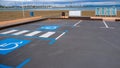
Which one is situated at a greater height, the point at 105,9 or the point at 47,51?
the point at 105,9

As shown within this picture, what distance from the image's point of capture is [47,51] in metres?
6.92

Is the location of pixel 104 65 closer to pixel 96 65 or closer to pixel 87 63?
pixel 96 65

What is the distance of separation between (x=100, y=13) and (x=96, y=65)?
23.2 metres

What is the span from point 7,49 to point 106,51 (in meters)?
A: 5.11

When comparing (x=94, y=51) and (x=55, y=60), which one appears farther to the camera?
(x=94, y=51)

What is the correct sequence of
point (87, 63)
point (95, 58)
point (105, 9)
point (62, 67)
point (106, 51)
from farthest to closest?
point (105, 9) → point (106, 51) → point (95, 58) → point (87, 63) → point (62, 67)

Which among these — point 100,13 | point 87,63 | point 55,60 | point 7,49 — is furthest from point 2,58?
point 100,13

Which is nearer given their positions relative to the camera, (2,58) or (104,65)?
(104,65)

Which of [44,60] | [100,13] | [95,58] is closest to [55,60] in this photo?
[44,60]

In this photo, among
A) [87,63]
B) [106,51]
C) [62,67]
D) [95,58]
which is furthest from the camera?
[106,51]

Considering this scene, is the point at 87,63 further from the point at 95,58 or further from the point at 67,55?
the point at 67,55

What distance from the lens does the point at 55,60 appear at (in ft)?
18.9

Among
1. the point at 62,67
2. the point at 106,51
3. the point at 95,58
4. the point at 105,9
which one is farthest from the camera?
the point at 105,9

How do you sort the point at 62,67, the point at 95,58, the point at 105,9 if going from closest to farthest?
the point at 62,67
the point at 95,58
the point at 105,9
